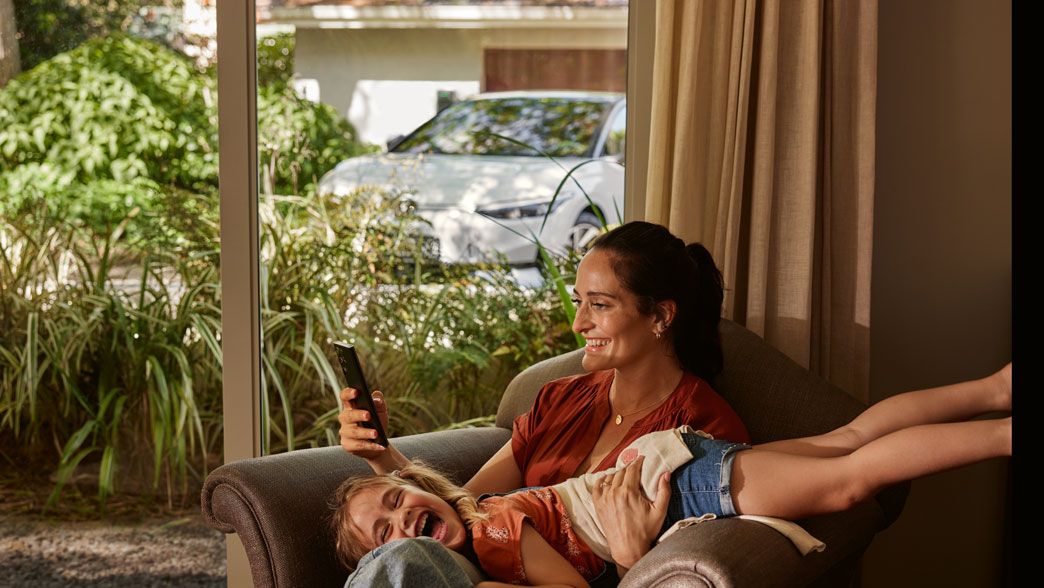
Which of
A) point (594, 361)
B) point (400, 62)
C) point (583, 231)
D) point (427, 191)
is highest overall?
point (400, 62)

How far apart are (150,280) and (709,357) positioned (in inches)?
70.4

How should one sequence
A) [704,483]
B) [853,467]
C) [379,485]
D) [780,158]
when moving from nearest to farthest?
[853,467] < [704,483] < [379,485] < [780,158]

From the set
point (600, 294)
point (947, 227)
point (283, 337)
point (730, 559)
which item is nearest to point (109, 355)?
point (283, 337)

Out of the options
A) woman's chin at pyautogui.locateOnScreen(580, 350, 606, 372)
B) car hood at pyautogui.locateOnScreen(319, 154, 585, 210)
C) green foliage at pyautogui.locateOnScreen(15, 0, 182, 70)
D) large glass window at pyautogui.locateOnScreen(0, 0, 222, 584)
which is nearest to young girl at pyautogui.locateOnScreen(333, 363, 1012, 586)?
woman's chin at pyautogui.locateOnScreen(580, 350, 606, 372)

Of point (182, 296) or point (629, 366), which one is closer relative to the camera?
point (629, 366)

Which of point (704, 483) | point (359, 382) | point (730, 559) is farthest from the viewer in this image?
point (359, 382)

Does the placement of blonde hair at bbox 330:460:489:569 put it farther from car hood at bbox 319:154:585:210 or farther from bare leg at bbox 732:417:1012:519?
car hood at bbox 319:154:585:210

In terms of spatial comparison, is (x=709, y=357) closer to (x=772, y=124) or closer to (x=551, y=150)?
(x=772, y=124)

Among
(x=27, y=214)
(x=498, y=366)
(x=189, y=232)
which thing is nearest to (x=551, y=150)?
(x=498, y=366)

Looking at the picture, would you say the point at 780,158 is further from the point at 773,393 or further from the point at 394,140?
the point at 394,140

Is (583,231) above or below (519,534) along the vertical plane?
above

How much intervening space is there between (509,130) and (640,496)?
1.48 metres

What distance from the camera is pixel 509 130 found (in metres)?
2.99

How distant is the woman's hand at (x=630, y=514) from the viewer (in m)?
1.77
